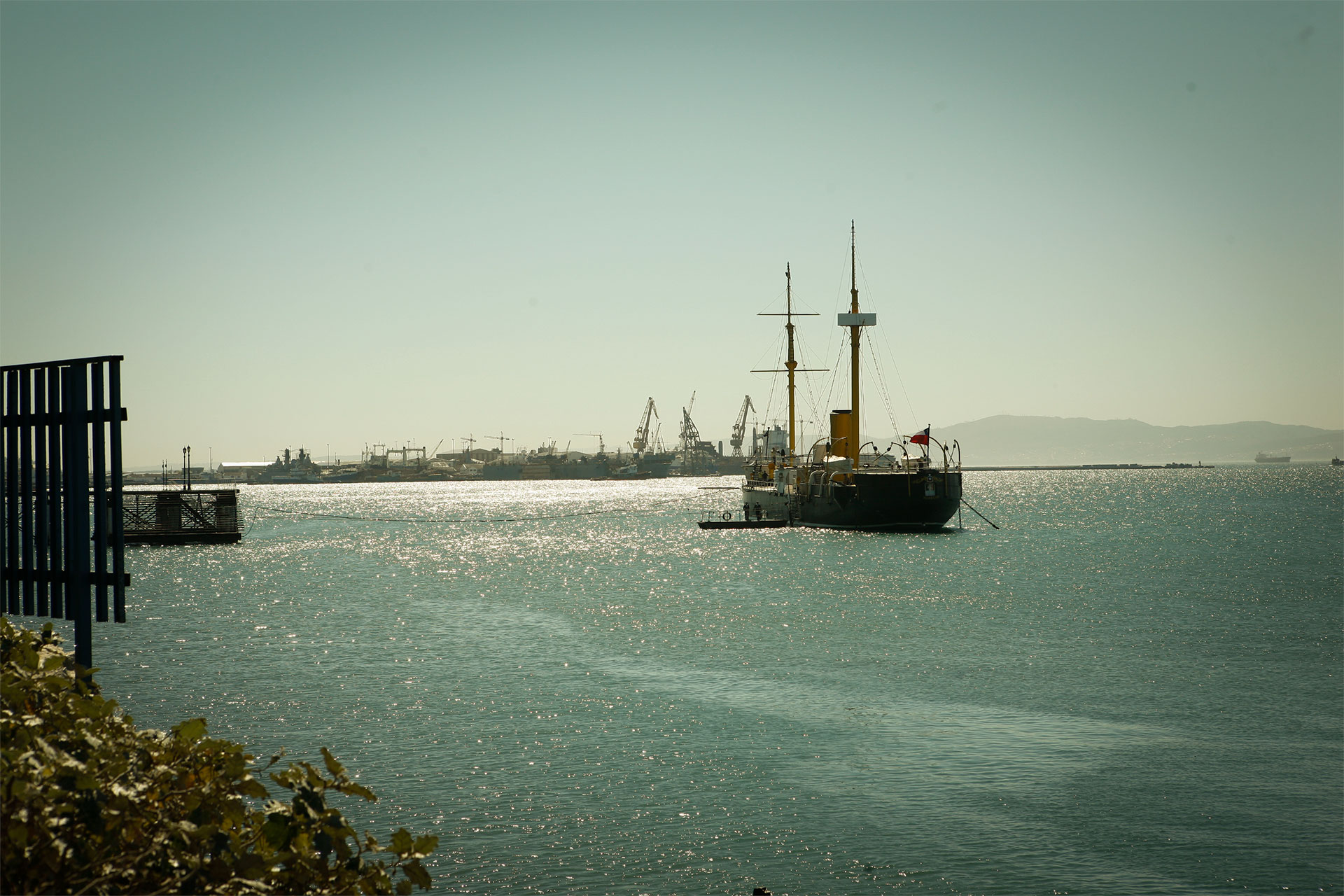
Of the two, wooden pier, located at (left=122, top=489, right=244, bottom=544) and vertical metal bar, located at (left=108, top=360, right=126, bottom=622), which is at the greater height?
vertical metal bar, located at (left=108, top=360, right=126, bottom=622)

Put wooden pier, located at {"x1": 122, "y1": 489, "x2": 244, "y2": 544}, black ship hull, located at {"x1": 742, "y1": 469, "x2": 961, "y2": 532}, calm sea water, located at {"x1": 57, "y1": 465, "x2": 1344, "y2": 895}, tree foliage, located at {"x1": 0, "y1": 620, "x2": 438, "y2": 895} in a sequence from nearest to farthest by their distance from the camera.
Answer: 1. tree foliage, located at {"x1": 0, "y1": 620, "x2": 438, "y2": 895}
2. calm sea water, located at {"x1": 57, "y1": 465, "x2": 1344, "y2": 895}
3. wooden pier, located at {"x1": 122, "y1": 489, "x2": 244, "y2": 544}
4. black ship hull, located at {"x1": 742, "y1": 469, "x2": 961, "y2": 532}

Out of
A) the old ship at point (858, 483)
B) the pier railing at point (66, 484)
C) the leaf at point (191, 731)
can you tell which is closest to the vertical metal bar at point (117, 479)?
the pier railing at point (66, 484)

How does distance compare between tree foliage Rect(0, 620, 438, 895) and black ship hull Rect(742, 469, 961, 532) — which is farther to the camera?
black ship hull Rect(742, 469, 961, 532)

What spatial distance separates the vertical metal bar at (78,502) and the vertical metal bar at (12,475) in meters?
0.63

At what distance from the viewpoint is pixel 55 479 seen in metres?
9.79

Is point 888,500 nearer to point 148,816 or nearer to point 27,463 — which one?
point 27,463

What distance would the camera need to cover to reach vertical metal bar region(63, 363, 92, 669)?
9234 mm

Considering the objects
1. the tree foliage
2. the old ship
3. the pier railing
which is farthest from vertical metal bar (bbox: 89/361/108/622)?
the old ship

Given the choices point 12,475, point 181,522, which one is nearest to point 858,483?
point 181,522

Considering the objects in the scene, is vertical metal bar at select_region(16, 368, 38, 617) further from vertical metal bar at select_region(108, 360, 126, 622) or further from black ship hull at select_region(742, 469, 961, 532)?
black ship hull at select_region(742, 469, 961, 532)

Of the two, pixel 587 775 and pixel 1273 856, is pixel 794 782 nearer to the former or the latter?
pixel 587 775

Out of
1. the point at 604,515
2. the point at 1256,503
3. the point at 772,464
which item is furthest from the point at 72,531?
the point at 1256,503

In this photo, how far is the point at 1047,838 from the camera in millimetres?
13891

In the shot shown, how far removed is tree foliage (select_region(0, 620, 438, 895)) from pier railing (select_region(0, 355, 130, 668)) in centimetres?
452
